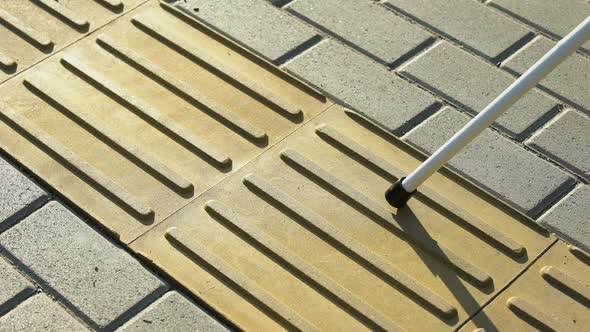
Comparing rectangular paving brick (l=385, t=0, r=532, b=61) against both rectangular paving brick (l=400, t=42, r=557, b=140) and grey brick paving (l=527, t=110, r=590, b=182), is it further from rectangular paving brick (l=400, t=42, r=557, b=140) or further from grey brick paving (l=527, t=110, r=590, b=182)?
grey brick paving (l=527, t=110, r=590, b=182)

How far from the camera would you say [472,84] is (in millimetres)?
3518

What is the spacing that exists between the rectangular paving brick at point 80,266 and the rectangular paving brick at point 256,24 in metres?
0.98

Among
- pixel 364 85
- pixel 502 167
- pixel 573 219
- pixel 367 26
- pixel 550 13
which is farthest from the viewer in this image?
pixel 550 13

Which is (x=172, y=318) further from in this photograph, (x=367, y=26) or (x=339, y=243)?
(x=367, y=26)

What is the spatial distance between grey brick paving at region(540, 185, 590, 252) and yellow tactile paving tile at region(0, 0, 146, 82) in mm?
1618

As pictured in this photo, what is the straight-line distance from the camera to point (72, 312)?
2709 mm

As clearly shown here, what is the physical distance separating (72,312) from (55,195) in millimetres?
438

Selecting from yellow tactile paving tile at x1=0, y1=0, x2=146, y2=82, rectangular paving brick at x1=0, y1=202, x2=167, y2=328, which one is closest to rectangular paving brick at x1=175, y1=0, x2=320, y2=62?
yellow tactile paving tile at x1=0, y1=0, x2=146, y2=82

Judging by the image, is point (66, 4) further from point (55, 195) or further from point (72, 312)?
point (72, 312)

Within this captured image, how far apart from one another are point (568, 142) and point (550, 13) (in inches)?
26.9

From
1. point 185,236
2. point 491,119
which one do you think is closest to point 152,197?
point 185,236

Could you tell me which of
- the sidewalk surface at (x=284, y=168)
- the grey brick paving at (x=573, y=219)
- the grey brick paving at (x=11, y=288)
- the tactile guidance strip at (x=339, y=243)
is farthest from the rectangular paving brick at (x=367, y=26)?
the grey brick paving at (x=11, y=288)

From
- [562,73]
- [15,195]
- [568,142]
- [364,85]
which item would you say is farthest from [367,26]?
[15,195]

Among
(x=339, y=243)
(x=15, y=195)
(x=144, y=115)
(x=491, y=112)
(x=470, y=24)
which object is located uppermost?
(x=470, y=24)
